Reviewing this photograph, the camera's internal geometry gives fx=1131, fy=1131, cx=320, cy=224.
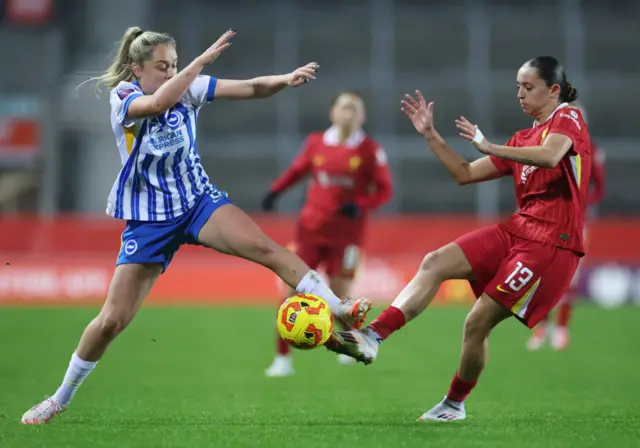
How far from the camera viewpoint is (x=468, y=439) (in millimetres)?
6012

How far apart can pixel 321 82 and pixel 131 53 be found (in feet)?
60.8

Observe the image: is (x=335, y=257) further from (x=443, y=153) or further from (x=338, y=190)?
(x=443, y=153)

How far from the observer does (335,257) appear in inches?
430

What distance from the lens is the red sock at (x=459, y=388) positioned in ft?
22.3

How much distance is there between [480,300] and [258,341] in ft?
22.1

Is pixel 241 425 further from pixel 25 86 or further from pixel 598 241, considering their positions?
pixel 25 86

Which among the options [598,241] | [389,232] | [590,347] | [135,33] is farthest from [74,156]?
[135,33]

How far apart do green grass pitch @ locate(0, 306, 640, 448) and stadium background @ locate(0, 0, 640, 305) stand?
29.1 ft

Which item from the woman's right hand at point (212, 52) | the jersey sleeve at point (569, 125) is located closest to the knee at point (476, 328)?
the jersey sleeve at point (569, 125)

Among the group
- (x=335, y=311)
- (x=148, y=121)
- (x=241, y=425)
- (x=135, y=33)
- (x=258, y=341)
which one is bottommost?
(x=258, y=341)

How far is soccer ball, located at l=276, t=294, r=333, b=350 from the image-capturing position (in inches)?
245

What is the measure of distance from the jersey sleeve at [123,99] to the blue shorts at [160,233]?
598 millimetres

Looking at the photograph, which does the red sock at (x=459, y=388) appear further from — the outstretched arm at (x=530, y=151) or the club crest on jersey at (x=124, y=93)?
the club crest on jersey at (x=124, y=93)

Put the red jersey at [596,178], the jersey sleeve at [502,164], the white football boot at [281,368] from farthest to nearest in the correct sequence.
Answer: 1. the red jersey at [596,178]
2. the white football boot at [281,368]
3. the jersey sleeve at [502,164]
